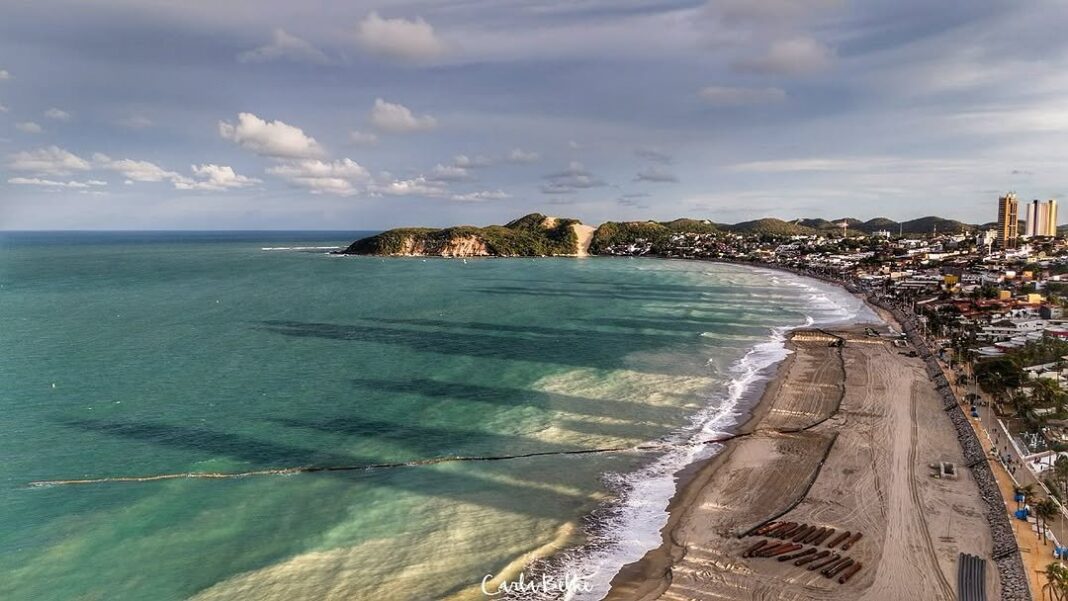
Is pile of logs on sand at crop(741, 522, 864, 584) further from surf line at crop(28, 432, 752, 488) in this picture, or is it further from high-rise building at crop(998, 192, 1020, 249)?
high-rise building at crop(998, 192, 1020, 249)

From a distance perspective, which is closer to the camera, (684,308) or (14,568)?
(14,568)

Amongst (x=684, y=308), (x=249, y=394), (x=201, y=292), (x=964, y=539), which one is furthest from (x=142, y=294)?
(x=964, y=539)

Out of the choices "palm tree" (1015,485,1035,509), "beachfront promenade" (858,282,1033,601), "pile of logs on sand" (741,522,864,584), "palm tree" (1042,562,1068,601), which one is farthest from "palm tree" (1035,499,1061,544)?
"pile of logs on sand" (741,522,864,584)

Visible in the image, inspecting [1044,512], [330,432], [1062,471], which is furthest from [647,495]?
[330,432]

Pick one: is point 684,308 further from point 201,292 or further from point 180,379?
point 201,292

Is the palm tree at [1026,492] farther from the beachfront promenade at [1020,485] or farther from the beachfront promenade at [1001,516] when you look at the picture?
the beachfront promenade at [1001,516]

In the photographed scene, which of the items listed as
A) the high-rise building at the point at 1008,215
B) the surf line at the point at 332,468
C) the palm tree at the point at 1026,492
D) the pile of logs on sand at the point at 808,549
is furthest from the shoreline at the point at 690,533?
the high-rise building at the point at 1008,215
